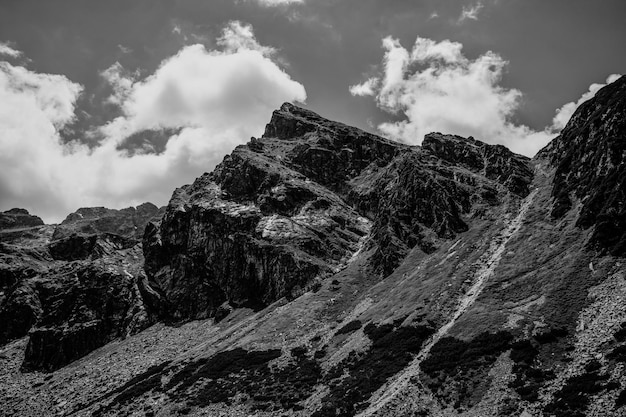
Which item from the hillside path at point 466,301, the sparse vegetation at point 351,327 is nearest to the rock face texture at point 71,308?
the sparse vegetation at point 351,327

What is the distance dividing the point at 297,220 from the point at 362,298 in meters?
62.7

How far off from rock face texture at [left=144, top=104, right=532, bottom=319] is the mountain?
2.65ft

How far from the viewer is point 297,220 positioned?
158 metres

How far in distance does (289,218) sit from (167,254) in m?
57.1

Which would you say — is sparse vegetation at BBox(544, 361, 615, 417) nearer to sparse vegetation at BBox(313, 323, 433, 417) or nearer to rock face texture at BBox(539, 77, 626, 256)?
sparse vegetation at BBox(313, 323, 433, 417)

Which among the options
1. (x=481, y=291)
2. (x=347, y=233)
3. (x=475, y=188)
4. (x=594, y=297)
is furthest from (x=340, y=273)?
(x=594, y=297)

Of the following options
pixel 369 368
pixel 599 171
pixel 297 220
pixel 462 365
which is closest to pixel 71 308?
pixel 297 220

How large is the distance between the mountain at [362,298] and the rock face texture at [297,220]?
0.81m

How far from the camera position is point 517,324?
53.8m

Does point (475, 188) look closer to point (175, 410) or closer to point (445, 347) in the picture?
point (445, 347)

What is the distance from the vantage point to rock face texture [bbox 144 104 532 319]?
120062 millimetres

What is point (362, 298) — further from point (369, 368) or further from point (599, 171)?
point (599, 171)

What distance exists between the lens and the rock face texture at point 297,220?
120m

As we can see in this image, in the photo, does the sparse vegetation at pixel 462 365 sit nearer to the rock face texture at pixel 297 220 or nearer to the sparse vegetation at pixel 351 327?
the sparse vegetation at pixel 351 327
